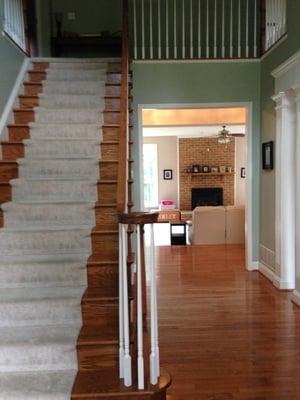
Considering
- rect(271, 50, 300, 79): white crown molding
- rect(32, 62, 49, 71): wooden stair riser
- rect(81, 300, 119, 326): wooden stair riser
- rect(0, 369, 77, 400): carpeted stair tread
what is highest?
rect(32, 62, 49, 71): wooden stair riser

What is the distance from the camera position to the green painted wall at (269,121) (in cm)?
397

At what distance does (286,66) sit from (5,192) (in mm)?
3008

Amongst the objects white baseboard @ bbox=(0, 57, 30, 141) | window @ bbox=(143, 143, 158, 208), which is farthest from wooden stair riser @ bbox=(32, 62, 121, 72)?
window @ bbox=(143, 143, 158, 208)

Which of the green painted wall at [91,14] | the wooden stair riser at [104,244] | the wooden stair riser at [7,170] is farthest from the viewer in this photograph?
the green painted wall at [91,14]

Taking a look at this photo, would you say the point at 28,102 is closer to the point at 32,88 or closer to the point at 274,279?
the point at 32,88

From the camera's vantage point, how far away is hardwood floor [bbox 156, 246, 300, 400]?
2.35m

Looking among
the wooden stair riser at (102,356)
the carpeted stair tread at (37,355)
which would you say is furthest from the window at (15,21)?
the wooden stair riser at (102,356)

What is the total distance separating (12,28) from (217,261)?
13.2 feet

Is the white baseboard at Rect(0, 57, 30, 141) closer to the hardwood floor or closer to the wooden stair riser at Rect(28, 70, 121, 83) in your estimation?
the wooden stair riser at Rect(28, 70, 121, 83)

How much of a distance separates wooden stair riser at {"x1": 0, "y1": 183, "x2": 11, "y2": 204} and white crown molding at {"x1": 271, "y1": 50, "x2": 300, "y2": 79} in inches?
115

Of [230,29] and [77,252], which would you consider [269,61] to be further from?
[77,252]

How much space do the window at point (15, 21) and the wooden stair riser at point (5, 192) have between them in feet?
5.67

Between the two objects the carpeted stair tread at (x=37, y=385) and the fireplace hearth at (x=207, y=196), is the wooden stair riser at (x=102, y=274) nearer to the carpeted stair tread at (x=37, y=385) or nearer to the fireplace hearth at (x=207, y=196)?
the carpeted stair tread at (x=37, y=385)

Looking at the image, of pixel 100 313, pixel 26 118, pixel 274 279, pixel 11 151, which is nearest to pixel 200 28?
pixel 26 118
